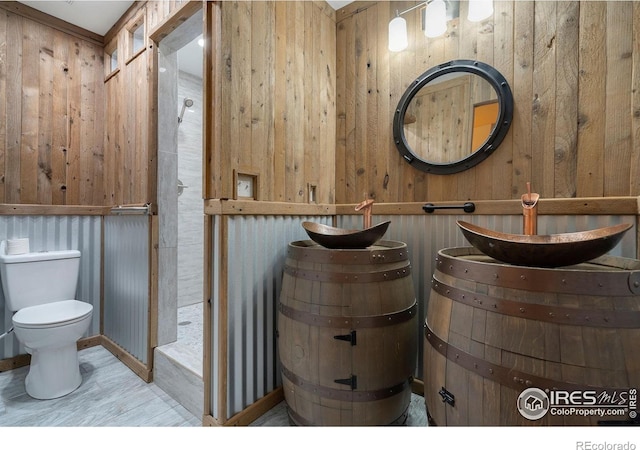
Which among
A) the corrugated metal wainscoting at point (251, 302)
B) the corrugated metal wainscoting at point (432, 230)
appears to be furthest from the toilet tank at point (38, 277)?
the corrugated metal wainscoting at point (432, 230)

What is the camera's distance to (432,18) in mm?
1493

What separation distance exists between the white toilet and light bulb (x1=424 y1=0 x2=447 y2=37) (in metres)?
2.53

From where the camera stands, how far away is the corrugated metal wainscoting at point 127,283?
1.86 meters

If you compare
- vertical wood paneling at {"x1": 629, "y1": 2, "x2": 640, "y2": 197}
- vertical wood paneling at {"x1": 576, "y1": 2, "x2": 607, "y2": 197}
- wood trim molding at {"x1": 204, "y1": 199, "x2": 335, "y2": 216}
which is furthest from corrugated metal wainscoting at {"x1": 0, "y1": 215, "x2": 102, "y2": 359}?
vertical wood paneling at {"x1": 629, "y1": 2, "x2": 640, "y2": 197}

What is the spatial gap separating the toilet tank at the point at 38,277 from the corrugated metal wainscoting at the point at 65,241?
5.3 inches

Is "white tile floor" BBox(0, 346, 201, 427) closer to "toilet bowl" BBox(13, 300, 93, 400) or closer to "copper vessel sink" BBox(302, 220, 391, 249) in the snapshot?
"toilet bowl" BBox(13, 300, 93, 400)

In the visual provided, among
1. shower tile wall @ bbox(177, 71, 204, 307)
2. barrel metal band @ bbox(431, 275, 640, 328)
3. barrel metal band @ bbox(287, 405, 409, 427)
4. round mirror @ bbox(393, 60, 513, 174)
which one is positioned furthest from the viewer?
shower tile wall @ bbox(177, 71, 204, 307)

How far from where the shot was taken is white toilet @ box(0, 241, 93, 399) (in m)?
1.59

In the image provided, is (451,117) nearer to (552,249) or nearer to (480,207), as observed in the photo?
(480,207)

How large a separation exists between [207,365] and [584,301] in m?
1.42

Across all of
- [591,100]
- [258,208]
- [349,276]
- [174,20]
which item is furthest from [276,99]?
[591,100]

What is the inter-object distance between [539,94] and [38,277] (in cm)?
303
